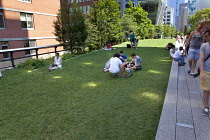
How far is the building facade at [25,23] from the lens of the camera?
18922mm

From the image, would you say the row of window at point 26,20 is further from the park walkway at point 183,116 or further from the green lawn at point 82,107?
the park walkway at point 183,116

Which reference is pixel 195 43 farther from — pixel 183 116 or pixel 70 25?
pixel 70 25

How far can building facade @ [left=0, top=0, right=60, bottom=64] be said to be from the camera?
18.9 m

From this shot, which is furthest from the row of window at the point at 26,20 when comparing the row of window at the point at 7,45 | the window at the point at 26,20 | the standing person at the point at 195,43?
the standing person at the point at 195,43

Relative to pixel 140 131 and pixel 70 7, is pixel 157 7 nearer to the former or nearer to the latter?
pixel 70 7

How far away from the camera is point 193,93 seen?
4.94 m

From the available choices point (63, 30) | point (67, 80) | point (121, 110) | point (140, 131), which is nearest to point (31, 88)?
point (67, 80)

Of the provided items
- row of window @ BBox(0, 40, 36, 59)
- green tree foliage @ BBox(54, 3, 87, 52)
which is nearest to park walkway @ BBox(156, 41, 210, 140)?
green tree foliage @ BBox(54, 3, 87, 52)

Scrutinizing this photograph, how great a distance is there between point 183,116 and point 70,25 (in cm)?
1262

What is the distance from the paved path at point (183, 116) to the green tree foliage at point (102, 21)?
48.8 ft

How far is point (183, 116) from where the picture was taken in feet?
11.9

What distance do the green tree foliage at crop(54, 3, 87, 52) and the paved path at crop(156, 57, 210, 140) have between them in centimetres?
1088

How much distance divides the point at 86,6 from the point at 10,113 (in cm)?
5015

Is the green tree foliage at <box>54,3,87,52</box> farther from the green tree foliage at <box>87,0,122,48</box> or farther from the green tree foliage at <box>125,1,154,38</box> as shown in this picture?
the green tree foliage at <box>125,1,154,38</box>
